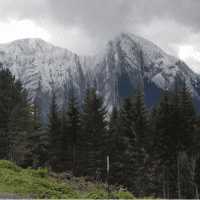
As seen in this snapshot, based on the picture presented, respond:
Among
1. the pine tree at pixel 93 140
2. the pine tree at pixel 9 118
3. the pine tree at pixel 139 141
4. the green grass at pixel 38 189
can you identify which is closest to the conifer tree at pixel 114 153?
the pine tree at pixel 93 140

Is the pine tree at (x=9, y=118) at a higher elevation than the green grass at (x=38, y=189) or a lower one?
higher

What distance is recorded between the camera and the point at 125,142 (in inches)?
969

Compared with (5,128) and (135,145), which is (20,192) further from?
(135,145)

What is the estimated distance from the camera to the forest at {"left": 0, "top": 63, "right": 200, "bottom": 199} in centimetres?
2273

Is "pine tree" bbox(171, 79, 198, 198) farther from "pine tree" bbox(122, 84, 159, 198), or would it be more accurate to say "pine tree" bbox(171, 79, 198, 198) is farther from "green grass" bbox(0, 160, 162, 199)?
"green grass" bbox(0, 160, 162, 199)

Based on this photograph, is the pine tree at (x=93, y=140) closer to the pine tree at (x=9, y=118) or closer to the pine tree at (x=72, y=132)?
the pine tree at (x=72, y=132)

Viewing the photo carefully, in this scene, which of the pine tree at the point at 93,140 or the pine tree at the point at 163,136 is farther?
the pine tree at the point at 93,140

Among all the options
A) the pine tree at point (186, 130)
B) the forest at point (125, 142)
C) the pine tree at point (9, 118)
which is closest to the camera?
the pine tree at point (9, 118)

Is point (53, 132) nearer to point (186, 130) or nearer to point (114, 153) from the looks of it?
point (114, 153)

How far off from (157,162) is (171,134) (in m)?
4.41

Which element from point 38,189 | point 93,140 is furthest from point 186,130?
point 38,189

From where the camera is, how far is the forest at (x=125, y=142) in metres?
22.7

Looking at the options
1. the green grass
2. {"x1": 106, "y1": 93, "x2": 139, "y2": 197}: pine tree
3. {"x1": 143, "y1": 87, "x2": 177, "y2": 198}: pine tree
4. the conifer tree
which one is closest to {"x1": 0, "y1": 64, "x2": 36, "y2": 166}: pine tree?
the conifer tree

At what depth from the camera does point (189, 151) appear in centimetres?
2614
